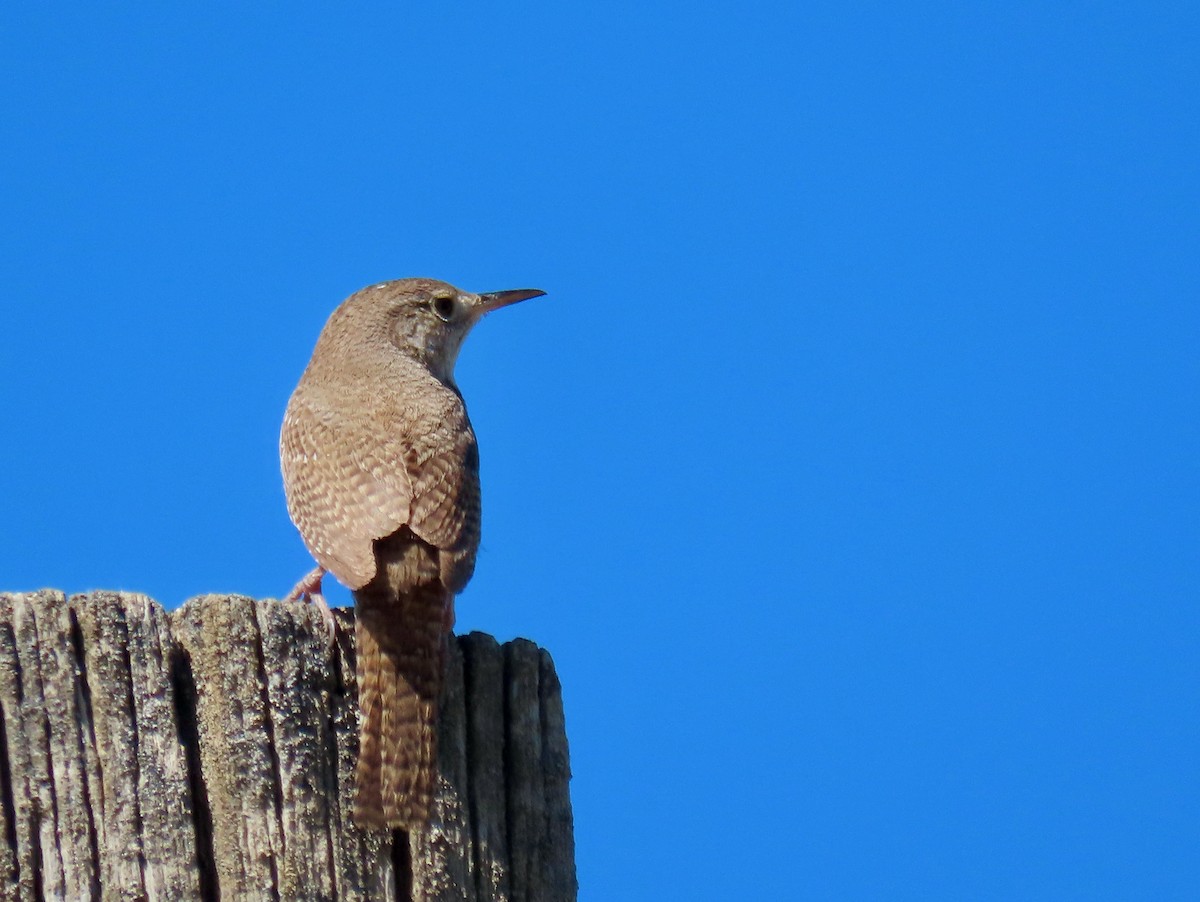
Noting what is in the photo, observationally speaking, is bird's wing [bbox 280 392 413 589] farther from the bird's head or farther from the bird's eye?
the bird's eye

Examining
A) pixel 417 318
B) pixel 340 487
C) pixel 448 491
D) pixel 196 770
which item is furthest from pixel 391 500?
pixel 417 318

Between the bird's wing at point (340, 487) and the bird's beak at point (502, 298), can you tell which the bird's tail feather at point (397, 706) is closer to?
the bird's wing at point (340, 487)

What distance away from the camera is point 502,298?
298 inches

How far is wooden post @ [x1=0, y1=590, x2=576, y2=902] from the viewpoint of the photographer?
3.30 metres

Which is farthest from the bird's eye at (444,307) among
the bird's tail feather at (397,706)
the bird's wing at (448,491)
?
the bird's tail feather at (397,706)

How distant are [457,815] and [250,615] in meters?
0.75

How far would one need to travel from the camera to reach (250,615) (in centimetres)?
353

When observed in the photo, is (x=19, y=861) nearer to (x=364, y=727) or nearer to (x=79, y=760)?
(x=79, y=760)

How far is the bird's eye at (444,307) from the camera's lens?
23.6ft

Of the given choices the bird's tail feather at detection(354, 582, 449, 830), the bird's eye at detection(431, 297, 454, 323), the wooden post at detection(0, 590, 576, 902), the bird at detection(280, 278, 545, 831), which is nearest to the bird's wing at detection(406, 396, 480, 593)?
the bird at detection(280, 278, 545, 831)

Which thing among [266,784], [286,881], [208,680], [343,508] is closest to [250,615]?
[208,680]

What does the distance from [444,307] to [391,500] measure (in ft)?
8.70

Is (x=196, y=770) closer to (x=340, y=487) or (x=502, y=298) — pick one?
(x=340, y=487)

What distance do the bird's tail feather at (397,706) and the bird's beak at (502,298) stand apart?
344 cm
